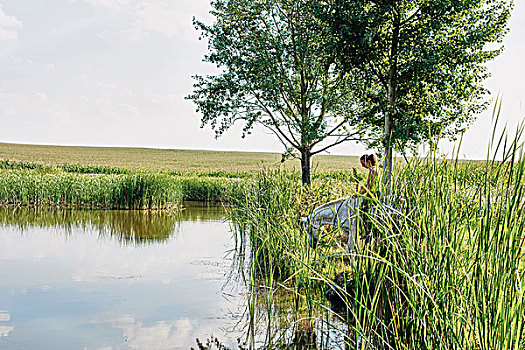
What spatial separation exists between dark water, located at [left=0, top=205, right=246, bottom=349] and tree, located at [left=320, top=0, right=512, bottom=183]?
19.1ft

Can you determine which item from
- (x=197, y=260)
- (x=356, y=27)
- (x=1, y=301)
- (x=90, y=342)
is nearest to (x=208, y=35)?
(x=356, y=27)

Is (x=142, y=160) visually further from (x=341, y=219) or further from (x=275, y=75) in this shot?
(x=341, y=219)

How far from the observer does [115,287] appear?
25.1 ft

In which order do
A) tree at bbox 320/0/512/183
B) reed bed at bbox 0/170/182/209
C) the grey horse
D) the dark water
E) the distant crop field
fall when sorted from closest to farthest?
the grey horse, the dark water, tree at bbox 320/0/512/183, reed bed at bbox 0/170/182/209, the distant crop field

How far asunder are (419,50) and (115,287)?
31.0 ft

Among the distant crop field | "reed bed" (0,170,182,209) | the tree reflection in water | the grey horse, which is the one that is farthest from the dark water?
the distant crop field

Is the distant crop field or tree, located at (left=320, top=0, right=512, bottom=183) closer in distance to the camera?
tree, located at (left=320, top=0, right=512, bottom=183)

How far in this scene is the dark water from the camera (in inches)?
217

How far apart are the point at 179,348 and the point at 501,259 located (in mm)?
3553

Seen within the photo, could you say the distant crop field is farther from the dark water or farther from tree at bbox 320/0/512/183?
the dark water

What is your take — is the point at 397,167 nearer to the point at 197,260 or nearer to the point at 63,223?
the point at 197,260

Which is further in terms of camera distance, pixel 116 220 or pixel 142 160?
pixel 142 160

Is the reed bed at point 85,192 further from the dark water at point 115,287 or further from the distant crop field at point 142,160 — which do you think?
the distant crop field at point 142,160

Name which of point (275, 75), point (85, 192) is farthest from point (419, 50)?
point (85, 192)
